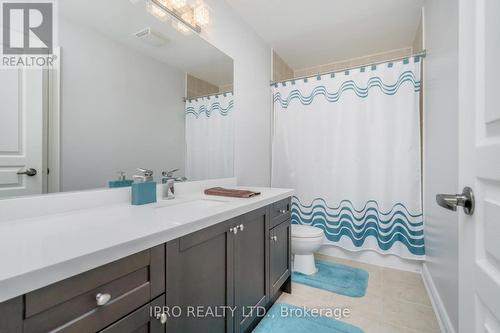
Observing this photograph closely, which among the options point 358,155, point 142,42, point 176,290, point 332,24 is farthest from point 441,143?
Answer: point 142,42

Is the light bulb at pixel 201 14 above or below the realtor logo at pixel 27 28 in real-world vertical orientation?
above

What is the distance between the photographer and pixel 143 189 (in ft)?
3.80

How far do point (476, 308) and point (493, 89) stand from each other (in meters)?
0.49

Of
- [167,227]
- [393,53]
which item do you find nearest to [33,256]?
[167,227]

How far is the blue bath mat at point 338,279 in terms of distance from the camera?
175 centimetres

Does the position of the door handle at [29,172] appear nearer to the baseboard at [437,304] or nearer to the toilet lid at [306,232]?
the toilet lid at [306,232]

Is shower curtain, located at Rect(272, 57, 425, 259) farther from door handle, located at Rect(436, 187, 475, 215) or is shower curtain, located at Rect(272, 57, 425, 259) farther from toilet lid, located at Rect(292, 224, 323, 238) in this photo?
door handle, located at Rect(436, 187, 475, 215)

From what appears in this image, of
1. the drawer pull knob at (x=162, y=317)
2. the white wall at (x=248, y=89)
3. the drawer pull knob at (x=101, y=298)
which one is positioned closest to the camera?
the drawer pull knob at (x=101, y=298)

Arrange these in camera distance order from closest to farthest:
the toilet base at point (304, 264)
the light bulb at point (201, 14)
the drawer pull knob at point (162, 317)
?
the drawer pull knob at point (162, 317) < the light bulb at point (201, 14) < the toilet base at point (304, 264)

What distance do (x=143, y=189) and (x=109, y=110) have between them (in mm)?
430

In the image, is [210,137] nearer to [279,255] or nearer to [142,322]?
[279,255]

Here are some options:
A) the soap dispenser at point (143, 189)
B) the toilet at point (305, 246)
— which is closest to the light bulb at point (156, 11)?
the soap dispenser at point (143, 189)

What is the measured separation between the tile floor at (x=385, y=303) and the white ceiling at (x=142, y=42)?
1814mm

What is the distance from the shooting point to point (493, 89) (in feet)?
1.53
